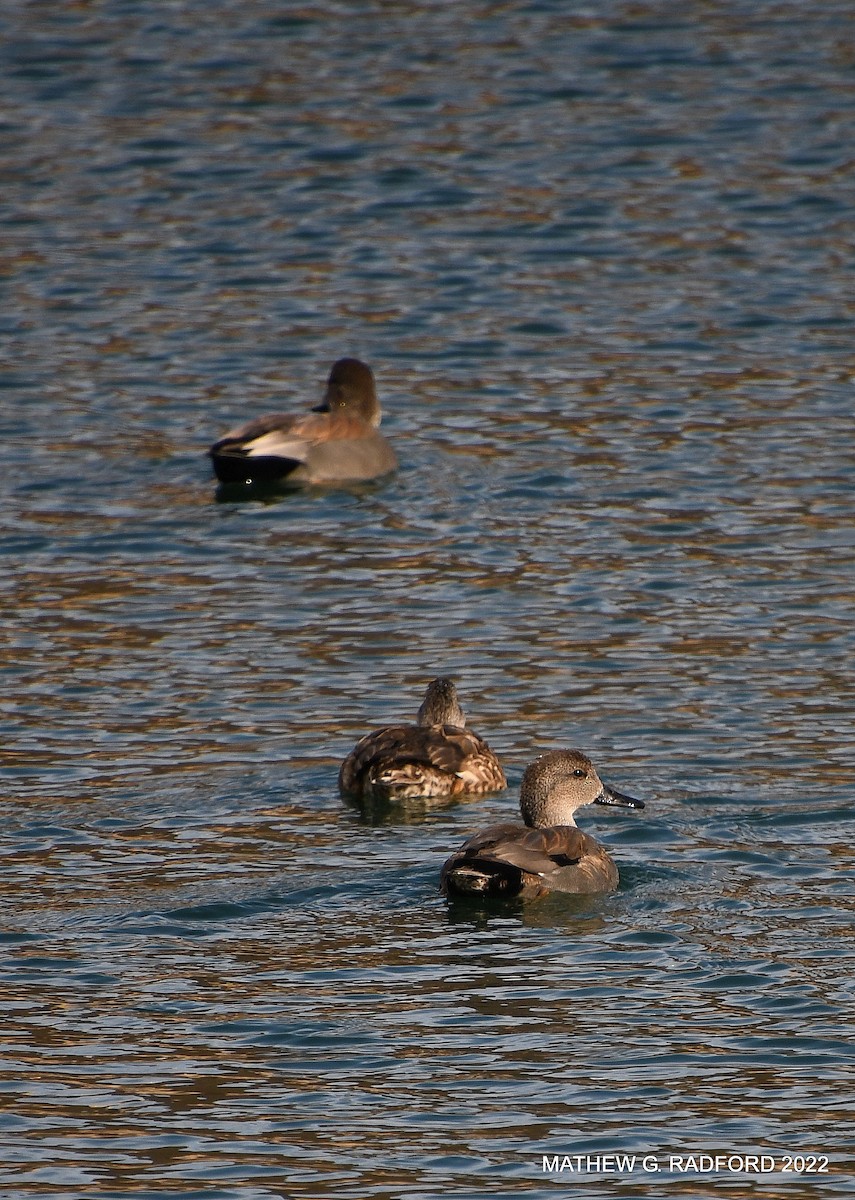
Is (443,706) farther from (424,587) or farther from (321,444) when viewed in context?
(321,444)

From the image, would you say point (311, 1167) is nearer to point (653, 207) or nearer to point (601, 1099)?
point (601, 1099)

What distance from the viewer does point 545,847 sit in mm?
9641

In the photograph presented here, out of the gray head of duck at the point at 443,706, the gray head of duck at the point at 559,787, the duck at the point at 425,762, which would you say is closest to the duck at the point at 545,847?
the gray head of duck at the point at 559,787

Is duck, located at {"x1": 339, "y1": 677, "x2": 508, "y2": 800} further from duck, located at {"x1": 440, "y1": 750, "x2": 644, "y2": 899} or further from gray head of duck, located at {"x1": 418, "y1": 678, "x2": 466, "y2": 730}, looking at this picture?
duck, located at {"x1": 440, "y1": 750, "x2": 644, "y2": 899}

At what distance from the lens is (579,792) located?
10.2 m

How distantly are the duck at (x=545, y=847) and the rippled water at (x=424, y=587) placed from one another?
0.13 metres

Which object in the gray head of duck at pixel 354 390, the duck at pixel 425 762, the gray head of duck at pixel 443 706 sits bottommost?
the duck at pixel 425 762

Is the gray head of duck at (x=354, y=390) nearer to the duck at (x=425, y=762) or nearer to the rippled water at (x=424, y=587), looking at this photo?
the rippled water at (x=424, y=587)

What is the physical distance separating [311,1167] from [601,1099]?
98 centimetres

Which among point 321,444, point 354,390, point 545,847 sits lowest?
point 545,847

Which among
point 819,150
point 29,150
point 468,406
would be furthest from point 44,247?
point 819,150

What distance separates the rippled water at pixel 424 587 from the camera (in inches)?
307

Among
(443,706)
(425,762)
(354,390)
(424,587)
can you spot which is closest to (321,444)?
(354,390)

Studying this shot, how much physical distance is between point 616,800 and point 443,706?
4.08 feet
